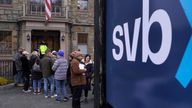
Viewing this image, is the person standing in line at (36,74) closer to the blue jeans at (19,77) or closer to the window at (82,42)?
the blue jeans at (19,77)

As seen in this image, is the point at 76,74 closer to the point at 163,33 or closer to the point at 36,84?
the point at 36,84

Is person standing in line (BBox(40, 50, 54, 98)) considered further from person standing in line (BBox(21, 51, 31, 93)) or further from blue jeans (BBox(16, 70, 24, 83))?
blue jeans (BBox(16, 70, 24, 83))

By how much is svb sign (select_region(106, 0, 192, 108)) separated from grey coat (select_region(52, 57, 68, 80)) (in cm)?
917

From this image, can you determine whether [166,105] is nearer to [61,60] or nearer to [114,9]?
[114,9]

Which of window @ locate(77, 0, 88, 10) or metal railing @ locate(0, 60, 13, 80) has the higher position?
window @ locate(77, 0, 88, 10)

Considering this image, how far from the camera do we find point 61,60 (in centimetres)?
1085

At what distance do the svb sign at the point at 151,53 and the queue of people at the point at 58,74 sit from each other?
7.50 meters

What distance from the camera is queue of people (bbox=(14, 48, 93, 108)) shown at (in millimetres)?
9141

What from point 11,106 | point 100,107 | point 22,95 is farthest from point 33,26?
point 100,107

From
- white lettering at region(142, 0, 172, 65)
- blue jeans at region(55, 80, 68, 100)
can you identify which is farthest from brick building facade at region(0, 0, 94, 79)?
white lettering at region(142, 0, 172, 65)

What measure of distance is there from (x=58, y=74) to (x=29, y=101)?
165cm

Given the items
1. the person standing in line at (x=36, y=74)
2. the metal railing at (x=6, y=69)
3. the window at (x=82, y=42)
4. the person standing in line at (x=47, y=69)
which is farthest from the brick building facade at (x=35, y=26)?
the person standing in line at (x=47, y=69)

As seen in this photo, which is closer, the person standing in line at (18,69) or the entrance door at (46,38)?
the person standing in line at (18,69)

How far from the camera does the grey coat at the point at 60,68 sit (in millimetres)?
10789
